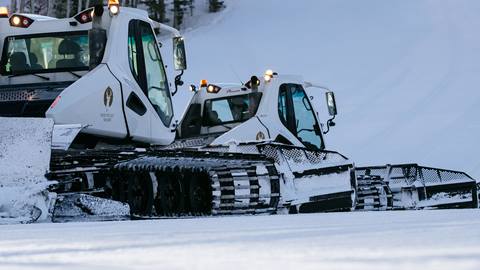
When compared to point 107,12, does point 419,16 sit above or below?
above

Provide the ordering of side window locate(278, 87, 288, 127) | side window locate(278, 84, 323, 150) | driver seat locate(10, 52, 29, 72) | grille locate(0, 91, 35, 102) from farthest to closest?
side window locate(278, 84, 323, 150), side window locate(278, 87, 288, 127), driver seat locate(10, 52, 29, 72), grille locate(0, 91, 35, 102)

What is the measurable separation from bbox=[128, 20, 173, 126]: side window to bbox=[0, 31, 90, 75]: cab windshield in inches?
20.9

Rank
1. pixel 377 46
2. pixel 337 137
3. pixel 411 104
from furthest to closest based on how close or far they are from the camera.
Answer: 1. pixel 377 46
2. pixel 411 104
3. pixel 337 137

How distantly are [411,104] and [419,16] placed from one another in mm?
20593

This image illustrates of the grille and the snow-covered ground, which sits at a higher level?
the grille

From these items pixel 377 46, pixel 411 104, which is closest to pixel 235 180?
pixel 411 104

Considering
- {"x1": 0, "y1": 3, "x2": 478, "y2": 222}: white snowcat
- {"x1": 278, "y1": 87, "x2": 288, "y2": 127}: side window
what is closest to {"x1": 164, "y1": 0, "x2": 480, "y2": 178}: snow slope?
{"x1": 278, "y1": 87, "x2": 288, "y2": 127}: side window

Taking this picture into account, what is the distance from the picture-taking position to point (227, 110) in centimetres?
1388

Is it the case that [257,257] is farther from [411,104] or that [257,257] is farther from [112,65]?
[411,104]

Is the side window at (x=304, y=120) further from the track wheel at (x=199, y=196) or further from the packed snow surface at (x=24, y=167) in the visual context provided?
the packed snow surface at (x=24, y=167)

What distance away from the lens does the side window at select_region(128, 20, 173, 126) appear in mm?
9875

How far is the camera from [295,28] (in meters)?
48.2

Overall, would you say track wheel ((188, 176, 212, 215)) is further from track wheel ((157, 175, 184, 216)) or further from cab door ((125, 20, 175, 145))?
cab door ((125, 20, 175, 145))

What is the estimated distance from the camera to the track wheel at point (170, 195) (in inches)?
339
